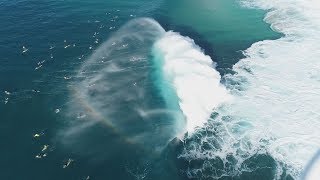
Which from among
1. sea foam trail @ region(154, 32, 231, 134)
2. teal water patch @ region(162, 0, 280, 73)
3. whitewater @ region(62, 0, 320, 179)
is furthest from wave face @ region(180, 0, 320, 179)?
teal water patch @ region(162, 0, 280, 73)

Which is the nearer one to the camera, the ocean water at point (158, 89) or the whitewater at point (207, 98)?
the ocean water at point (158, 89)

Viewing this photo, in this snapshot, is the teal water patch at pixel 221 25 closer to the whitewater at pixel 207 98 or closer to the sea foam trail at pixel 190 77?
the whitewater at pixel 207 98

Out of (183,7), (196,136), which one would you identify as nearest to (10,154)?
(196,136)

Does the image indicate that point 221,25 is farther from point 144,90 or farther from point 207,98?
point 144,90

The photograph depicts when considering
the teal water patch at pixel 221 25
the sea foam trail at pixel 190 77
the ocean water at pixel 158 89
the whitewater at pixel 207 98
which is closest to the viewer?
the ocean water at pixel 158 89

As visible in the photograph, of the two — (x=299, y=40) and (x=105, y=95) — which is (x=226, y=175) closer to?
(x=105, y=95)

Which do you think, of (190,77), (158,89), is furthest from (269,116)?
(158,89)

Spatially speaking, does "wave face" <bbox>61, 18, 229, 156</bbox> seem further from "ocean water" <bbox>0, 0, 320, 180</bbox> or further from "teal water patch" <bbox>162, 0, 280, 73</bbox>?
"teal water patch" <bbox>162, 0, 280, 73</bbox>

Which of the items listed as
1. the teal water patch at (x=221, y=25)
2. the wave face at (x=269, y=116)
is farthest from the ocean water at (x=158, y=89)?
the teal water patch at (x=221, y=25)
